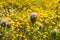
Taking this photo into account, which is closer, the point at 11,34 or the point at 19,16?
the point at 11,34

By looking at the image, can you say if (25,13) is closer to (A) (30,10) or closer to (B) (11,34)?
(A) (30,10)

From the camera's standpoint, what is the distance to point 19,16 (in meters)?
5.27

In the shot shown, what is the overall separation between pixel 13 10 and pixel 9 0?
15.6 inches

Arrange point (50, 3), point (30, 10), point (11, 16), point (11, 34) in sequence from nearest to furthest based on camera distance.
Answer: point (11, 34) → point (11, 16) → point (30, 10) → point (50, 3)

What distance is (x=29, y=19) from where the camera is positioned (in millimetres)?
5137

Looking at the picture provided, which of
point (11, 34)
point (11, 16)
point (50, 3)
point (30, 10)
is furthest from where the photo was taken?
point (50, 3)

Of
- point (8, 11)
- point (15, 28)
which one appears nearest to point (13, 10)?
point (8, 11)

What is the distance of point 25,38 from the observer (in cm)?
472

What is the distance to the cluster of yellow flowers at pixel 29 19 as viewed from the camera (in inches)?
181

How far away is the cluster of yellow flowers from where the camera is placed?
15.0 feet

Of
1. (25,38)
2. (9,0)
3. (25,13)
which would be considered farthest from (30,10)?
(25,38)

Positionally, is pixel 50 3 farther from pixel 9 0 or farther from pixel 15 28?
pixel 15 28

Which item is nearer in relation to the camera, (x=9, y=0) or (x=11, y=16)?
(x=11, y=16)

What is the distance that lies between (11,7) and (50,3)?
34.3 inches
